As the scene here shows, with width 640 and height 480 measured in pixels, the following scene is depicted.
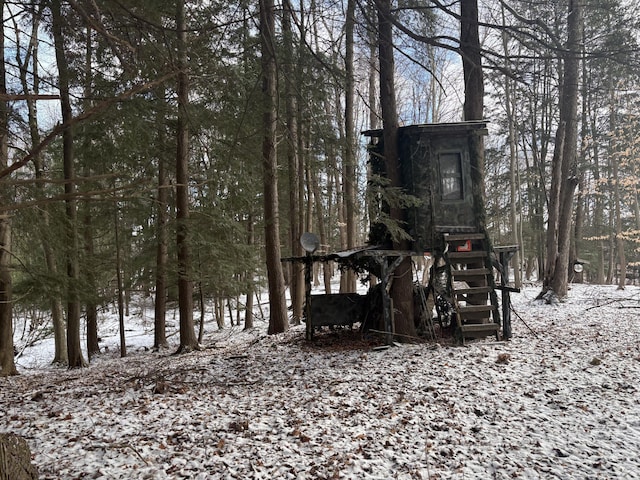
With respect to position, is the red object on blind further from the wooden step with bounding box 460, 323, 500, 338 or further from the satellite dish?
the satellite dish

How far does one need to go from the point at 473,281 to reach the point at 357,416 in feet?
18.7

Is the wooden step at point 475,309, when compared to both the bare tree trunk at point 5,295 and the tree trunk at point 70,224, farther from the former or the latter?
the bare tree trunk at point 5,295

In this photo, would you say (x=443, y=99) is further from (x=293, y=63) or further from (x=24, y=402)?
(x=24, y=402)

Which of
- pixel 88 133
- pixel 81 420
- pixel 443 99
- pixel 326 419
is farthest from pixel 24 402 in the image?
pixel 443 99

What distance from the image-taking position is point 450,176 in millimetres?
9438

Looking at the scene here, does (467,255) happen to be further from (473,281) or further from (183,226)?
(183,226)

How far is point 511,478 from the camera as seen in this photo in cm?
371

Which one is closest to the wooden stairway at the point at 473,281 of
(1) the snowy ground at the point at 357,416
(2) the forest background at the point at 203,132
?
(1) the snowy ground at the point at 357,416

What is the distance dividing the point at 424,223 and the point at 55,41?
350 inches

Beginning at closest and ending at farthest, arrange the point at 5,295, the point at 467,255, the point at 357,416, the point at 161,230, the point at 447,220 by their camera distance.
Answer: the point at 357,416 < the point at 5,295 < the point at 467,255 < the point at 447,220 < the point at 161,230

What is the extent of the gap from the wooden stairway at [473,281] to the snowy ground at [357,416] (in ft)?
2.07

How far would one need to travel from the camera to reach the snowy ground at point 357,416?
3.88 metres

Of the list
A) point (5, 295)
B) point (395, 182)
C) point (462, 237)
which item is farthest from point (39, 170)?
point (462, 237)

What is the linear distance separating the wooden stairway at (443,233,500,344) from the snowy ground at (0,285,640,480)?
2.07ft
